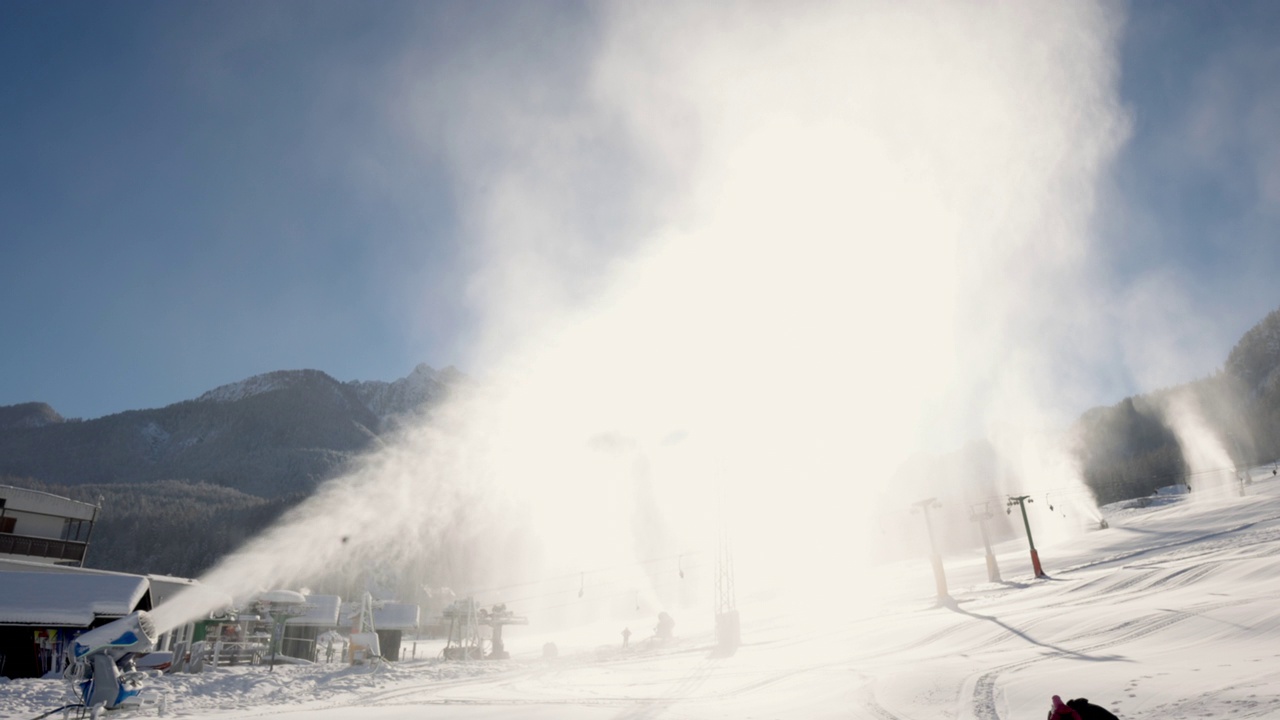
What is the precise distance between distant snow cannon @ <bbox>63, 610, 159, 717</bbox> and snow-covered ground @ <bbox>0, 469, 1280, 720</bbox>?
2.00 metres

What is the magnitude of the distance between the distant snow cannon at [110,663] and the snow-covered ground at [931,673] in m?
2.00

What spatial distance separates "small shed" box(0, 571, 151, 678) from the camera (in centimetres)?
3262

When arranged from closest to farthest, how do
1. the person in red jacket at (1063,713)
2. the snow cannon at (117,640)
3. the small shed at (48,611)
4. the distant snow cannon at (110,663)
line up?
the person in red jacket at (1063,713)
the distant snow cannon at (110,663)
the snow cannon at (117,640)
the small shed at (48,611)

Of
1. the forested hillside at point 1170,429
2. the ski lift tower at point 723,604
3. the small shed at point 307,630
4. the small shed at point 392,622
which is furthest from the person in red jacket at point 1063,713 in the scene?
the forested hillside at point 1170,429

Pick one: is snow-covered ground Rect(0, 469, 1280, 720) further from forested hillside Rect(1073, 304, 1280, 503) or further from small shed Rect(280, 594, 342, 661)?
forested hillside Rect(1073, 304, 1280, 503)

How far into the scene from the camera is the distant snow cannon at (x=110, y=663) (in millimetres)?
18219

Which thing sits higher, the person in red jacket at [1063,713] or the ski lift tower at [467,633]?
the person in red jacket at [1063,713]

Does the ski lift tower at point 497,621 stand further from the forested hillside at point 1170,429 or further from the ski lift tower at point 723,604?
the forested hillside at point 1170,429

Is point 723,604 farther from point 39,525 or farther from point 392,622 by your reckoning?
point 39,525

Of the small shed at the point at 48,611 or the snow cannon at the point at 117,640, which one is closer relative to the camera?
the snow cannon at the point at 117,640

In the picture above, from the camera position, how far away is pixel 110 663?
18.5m

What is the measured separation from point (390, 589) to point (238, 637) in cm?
10116

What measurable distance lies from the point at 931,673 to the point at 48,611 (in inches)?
1720

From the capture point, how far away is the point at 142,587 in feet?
121
